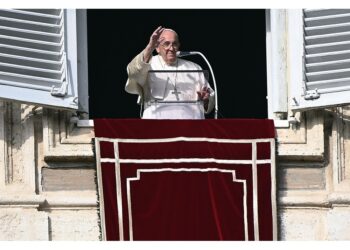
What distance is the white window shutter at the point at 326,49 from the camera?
107 ft

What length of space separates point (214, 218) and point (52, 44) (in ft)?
4.79

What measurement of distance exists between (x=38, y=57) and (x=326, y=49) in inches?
66.9

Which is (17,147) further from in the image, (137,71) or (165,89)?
(165,89)

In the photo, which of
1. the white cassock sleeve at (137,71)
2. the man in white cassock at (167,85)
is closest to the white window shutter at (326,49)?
the man in white cassock at (167,85)

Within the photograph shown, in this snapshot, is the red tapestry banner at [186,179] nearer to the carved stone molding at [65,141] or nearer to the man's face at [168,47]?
the carved stone molding at [65,141]

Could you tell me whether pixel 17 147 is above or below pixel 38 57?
below

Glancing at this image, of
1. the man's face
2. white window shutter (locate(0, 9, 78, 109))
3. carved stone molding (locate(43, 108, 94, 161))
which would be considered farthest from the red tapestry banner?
the man's face

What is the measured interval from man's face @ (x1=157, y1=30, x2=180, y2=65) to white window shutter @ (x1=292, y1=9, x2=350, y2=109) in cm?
78

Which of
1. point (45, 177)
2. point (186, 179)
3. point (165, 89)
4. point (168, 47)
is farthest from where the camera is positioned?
point (168, 47)

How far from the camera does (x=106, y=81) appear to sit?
33906 mm

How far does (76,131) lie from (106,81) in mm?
1387

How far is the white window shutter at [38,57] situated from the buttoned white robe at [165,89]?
38 centimetres

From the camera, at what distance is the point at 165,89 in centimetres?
3278

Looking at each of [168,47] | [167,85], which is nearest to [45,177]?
[167,85]
